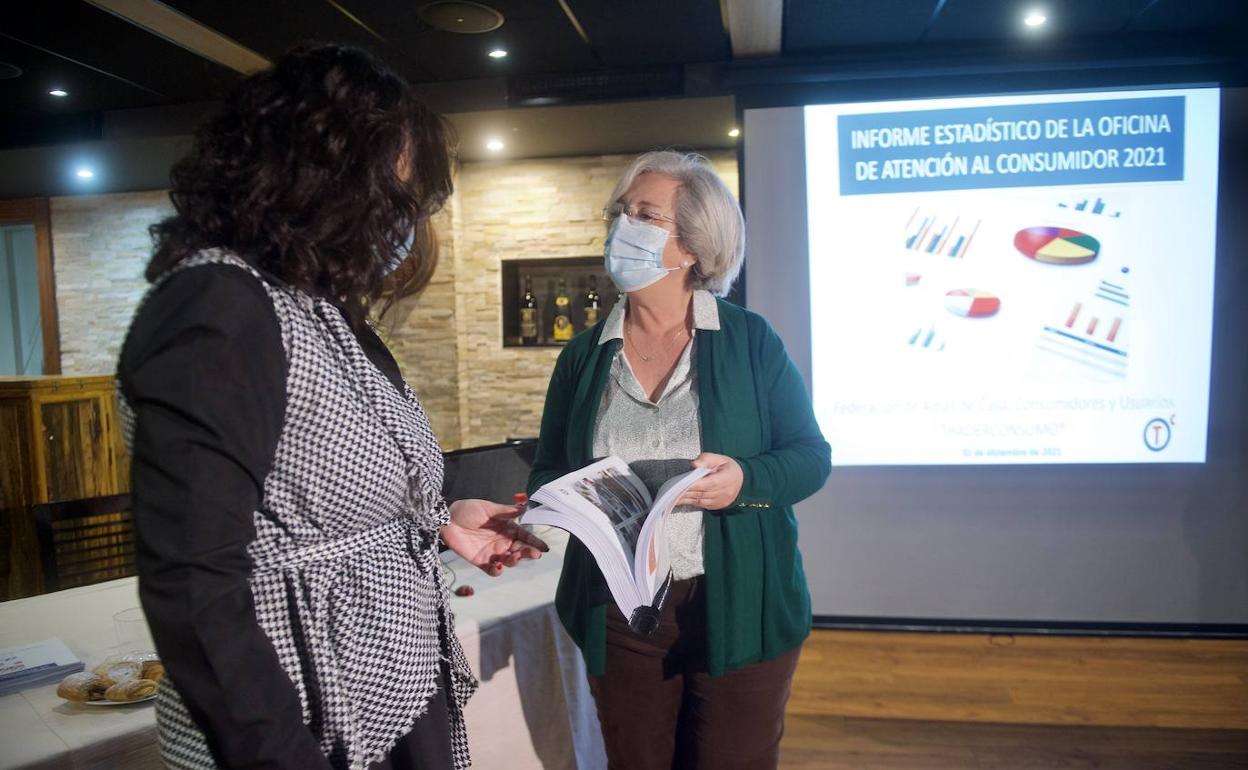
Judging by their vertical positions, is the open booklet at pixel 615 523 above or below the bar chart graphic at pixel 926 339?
below

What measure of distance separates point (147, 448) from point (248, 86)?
39 cm

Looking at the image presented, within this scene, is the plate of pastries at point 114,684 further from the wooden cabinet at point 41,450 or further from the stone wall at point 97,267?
the stone wall at point 97,267

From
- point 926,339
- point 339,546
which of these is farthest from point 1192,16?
point 339,546

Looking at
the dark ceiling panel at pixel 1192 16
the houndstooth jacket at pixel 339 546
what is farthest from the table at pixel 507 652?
the dark ceiling panel at pixel 1192 16

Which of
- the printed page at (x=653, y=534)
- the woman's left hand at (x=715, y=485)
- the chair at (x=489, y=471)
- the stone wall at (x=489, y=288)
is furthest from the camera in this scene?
the stone wall at (x=489, y=288)

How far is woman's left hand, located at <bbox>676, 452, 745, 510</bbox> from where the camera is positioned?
1283mm

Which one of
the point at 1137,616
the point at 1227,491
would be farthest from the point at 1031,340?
the point at 1137,616

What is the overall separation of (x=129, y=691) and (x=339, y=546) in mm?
676

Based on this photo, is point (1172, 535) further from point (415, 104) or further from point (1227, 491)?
point (415, 104)

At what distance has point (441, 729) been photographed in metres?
0.98

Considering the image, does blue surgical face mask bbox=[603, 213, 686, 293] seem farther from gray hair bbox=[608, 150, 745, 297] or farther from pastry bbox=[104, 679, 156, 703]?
pastry bbox=[104, 679, 156, 703]

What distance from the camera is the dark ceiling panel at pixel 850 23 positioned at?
322 cm

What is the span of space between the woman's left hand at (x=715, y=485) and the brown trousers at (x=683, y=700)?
0.21 m

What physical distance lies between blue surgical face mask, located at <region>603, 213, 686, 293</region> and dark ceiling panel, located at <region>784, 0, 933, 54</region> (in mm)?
2122
